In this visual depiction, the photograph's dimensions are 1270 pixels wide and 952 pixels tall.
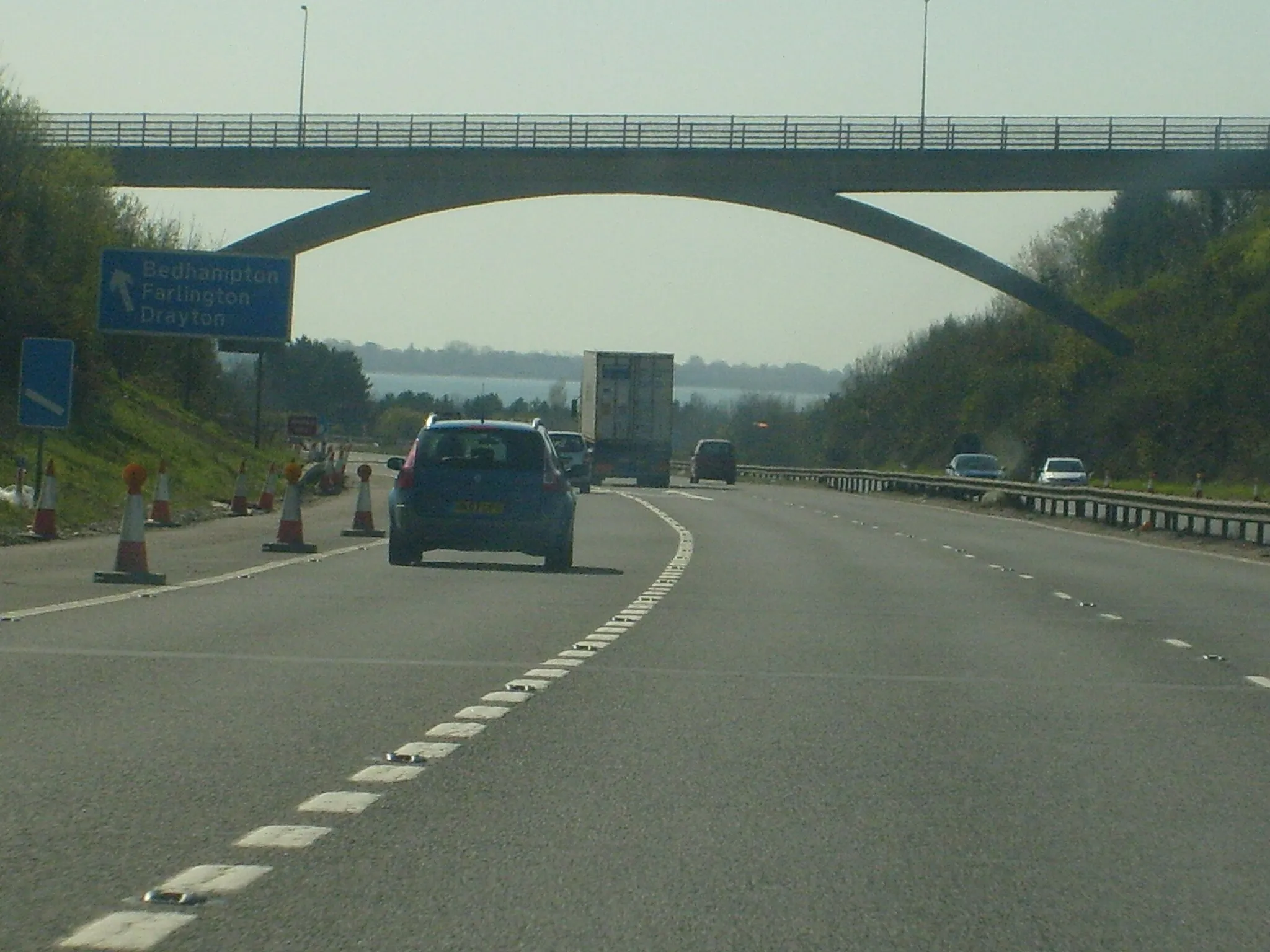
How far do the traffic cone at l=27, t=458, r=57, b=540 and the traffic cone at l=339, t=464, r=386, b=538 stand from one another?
A: 517cm

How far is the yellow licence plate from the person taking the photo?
2108cm

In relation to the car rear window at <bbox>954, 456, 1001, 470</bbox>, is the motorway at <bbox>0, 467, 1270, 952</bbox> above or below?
below

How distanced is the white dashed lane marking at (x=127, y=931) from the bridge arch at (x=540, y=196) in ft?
179

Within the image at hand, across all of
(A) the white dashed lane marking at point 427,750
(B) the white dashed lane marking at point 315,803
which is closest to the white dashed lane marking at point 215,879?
(B) the white dashed lane marking at point 315,803

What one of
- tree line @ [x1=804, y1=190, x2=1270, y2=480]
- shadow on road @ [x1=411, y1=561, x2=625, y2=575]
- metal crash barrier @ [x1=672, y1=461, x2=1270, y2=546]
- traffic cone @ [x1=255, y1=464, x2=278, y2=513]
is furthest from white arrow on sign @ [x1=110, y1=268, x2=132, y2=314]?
tree line @ [x1=804, y1=190, x2=1270, y2=480]

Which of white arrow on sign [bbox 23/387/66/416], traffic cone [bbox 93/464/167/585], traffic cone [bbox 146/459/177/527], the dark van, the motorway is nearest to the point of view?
the motorway

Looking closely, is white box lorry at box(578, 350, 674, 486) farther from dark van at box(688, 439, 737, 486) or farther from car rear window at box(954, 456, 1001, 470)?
dark van at box(688, 439, 737, 486)

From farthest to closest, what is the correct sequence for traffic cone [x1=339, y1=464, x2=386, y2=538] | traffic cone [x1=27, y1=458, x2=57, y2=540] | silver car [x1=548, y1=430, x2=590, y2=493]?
silver car [x1=548, y1=430, x2=590, y2=493] → traffic cone [x1=339, y1=464, x2=386, y2=538] → traffic cone [x1=27, y1=458, x2=57, y2=540]

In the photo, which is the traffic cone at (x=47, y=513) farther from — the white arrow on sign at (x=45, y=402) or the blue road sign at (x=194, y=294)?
the blue road sign at (x=194, y=294)

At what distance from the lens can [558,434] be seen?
53.8m

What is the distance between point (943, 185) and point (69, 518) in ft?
124

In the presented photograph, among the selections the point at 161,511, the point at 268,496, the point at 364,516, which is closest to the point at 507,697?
the point at 161,511

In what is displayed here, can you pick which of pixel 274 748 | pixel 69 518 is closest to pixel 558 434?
pixel 69 518

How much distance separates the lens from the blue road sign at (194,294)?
35000 millimetres
